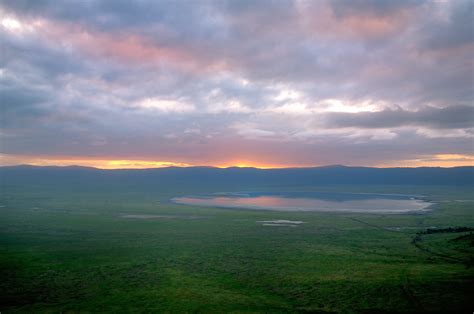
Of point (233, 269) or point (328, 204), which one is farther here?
point (328, 204)

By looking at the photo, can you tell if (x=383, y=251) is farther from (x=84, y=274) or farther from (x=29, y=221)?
(x=29, y=221)

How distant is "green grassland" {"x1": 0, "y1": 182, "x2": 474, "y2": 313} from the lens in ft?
93.2

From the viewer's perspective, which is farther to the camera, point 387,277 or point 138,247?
point 138,247

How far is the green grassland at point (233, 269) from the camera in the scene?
93.2ft

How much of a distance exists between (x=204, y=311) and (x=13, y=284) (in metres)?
21.4

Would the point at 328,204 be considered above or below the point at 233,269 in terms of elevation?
above

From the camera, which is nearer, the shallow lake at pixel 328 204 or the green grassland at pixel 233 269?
the green grassland at pixel 233 269

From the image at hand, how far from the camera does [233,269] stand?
130 ft

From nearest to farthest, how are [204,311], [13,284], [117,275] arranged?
[204,311] < [13,284] < [117,275]

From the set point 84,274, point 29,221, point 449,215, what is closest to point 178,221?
point 29,221

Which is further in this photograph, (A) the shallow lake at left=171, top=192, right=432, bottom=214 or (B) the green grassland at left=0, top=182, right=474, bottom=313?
(A) the shallow lake at left=171, top=192, right=432, bottom=214

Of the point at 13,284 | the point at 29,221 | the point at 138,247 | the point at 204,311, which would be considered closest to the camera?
the point at 204,311

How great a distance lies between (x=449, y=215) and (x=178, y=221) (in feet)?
237

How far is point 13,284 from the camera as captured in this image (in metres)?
34.1
